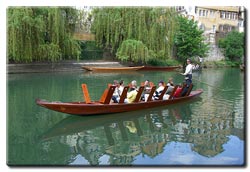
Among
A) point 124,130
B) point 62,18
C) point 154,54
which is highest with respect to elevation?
point 62,18

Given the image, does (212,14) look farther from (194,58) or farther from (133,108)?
(133,108)

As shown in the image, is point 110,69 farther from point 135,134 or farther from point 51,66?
point 135,134

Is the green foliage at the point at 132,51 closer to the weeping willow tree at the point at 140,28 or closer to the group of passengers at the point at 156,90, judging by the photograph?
the weeping willow tree at the point at 140,28

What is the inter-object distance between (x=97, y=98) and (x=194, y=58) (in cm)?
1456

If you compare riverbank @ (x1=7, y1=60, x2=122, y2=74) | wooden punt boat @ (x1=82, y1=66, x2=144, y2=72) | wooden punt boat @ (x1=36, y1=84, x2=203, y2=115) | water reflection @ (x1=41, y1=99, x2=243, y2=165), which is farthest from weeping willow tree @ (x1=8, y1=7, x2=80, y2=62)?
water reflection @ (x1=41, y1=99, x2=243, y2=165)

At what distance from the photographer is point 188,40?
21.9 metres

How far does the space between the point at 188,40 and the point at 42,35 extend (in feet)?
33.8

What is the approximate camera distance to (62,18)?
48.9 ft

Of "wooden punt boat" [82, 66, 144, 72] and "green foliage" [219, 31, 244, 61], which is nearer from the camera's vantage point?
"wooden punt boat" [82, 66, 144, 72]

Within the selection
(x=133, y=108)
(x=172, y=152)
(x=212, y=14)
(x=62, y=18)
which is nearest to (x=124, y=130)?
(x=133, y=108)

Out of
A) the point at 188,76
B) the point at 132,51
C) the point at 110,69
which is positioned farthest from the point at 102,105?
the point at 132,51

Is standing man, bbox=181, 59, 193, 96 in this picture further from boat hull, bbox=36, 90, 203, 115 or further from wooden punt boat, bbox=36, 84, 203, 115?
boat hull, bbox=36, 90, 203, 115

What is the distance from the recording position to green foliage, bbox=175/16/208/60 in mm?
21844

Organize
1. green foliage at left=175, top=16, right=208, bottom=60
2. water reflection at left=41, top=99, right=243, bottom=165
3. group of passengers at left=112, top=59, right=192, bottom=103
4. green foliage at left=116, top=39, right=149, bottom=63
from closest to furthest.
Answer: water reflection at left=41, top=99, right=243, bottom=165 → group of passengers at left=112, top=59, right=192, bottom=103 → green foliage at left=116, top=39, right=149, bottom=63 → green foliage at left=175, top=16, right=208, bottom=60
